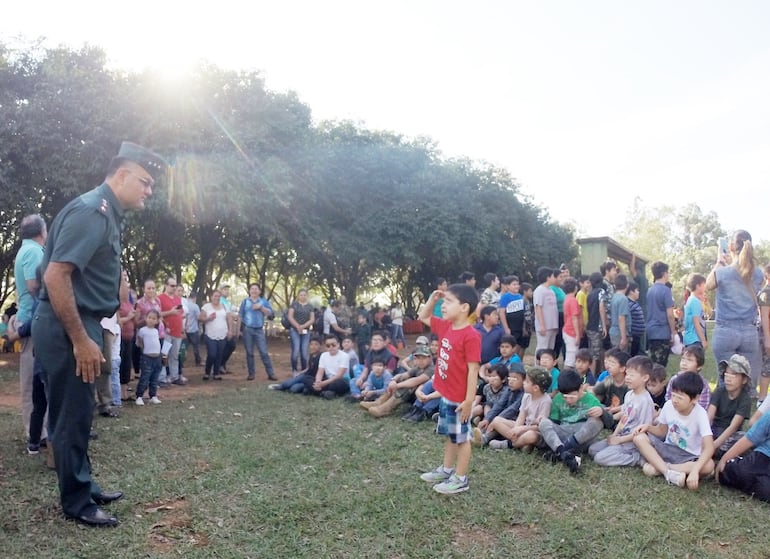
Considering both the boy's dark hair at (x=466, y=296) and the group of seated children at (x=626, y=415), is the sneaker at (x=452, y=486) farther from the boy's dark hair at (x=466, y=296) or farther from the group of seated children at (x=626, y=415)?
the boy's dark hair at (x=466, y=296)

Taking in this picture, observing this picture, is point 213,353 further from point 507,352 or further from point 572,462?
point 572,462

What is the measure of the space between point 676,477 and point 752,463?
1.72ft

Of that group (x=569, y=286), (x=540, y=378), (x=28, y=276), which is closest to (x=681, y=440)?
(x=540, y=378)

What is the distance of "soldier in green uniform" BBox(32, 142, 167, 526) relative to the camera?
331cm

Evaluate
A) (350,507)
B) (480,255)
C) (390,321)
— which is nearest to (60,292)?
(350,507)

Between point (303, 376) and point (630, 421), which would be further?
point (303, 376)

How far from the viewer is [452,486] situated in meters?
4.39

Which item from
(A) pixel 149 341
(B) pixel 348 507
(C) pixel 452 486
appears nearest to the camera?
(B) pixel 348 507

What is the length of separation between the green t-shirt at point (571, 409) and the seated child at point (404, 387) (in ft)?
6.28

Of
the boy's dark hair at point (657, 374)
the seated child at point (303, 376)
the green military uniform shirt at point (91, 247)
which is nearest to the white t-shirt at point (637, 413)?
the boy's dark hair at point (657, 374)

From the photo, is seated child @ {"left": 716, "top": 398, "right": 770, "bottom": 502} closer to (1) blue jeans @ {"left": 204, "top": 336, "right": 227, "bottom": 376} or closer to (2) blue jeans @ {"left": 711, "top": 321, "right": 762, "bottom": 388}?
(2) blue jeans @ {"left": 711, "top": 321, "right": 762, "bottom": 388}

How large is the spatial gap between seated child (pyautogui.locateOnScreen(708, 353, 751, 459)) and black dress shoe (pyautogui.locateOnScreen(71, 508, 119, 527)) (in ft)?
14.8

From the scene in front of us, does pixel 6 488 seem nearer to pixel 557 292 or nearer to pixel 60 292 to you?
pixel 60 292

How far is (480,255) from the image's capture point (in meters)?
23.9
